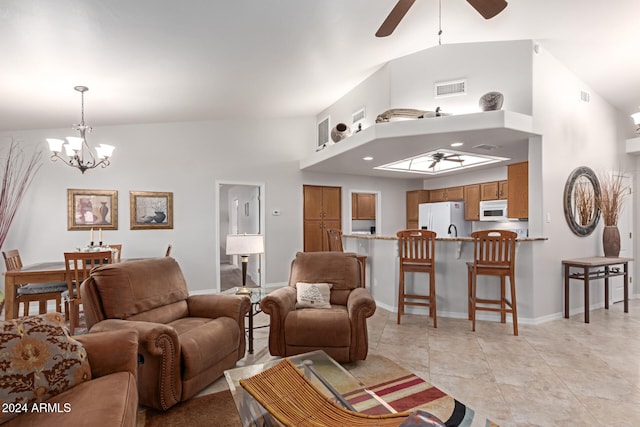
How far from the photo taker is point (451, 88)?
399 centimetres

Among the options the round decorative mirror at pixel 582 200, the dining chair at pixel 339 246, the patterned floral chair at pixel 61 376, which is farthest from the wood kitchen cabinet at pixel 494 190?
the patterned floral chair at pixel 61 376

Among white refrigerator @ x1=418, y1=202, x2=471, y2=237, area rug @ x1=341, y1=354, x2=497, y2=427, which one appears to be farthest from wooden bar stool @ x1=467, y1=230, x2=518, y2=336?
white refrigerator @ x1=418, y1=202, x2=471, y2=237

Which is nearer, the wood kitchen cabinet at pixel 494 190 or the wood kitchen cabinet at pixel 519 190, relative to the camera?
the wood kitchen cabinet at pixel 519 190

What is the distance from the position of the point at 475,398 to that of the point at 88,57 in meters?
3.95

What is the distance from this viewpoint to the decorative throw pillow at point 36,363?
50.9 inches

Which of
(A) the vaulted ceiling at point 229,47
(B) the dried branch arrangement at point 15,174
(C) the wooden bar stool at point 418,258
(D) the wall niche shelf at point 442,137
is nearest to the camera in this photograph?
(A) the vaulted ceiling at point 229,47

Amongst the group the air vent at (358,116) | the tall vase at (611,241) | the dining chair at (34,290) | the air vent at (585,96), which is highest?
the air vent at (585,96)

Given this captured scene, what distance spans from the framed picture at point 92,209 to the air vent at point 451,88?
481cm

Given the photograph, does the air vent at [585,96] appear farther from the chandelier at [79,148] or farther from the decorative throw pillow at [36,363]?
the chandelier at [79,148]

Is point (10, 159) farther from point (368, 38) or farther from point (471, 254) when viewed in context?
point (471, 254)

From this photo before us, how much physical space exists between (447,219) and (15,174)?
695cm

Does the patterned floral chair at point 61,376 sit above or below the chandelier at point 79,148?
below

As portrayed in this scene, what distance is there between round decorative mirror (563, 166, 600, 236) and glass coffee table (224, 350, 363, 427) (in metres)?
3.85

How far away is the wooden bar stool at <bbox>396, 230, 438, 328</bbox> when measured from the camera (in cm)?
368
